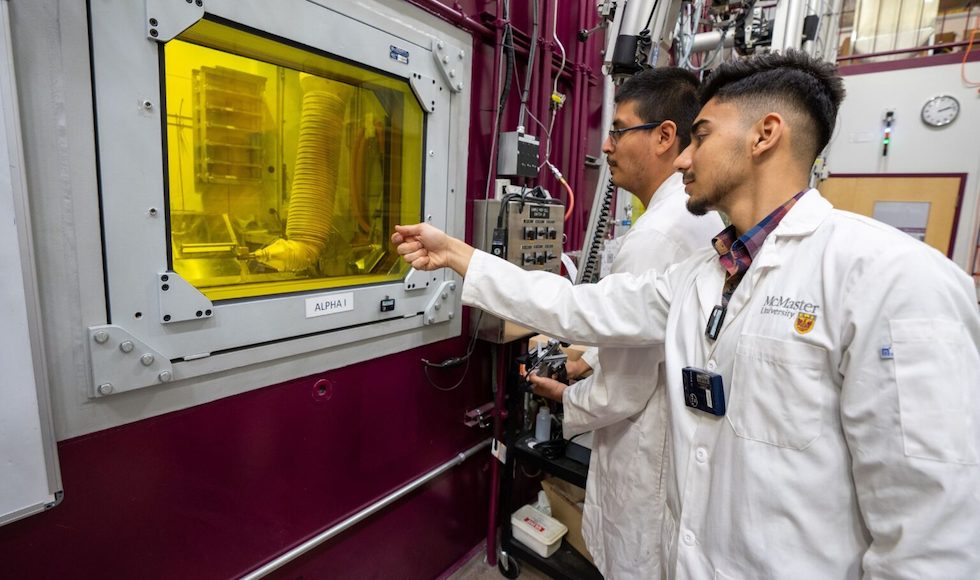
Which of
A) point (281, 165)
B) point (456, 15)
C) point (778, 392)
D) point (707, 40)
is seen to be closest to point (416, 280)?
point (281, 165)

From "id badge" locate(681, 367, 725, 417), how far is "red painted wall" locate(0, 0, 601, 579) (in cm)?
100

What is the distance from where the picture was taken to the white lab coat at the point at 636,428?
A: 1345mm

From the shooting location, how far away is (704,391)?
0.96 m

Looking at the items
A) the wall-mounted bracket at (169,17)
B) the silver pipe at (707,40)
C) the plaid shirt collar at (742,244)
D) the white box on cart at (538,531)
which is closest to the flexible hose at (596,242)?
the white box on cart at (538,531)

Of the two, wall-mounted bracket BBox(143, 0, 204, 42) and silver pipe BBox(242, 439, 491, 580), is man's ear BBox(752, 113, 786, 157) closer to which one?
wall-mounted bracket BBox(143, 0, 204, 42)

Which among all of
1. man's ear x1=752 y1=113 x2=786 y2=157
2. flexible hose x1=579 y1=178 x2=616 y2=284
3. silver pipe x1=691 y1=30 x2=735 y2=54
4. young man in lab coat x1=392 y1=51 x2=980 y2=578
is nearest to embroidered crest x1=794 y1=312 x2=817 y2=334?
young man in lab coat x1=392 y1=51 x2=980 y2=578

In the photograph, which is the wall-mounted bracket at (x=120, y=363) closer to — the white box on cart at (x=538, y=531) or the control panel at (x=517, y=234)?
the control panel at (x=517, y=234)

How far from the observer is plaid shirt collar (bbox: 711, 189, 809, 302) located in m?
0.98

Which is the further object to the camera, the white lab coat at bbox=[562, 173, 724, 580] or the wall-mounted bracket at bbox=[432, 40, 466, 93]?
the wall-mounted bracket at bbox=[432, 40, 466, 93]

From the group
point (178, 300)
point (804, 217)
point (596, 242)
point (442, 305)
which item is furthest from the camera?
point (596, 242)

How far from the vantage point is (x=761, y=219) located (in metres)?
1.01

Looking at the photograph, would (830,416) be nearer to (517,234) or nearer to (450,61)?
(517,234)

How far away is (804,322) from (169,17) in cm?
135

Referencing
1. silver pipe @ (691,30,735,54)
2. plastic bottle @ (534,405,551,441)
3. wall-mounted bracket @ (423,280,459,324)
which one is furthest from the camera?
silver pipe @ (691,30,735,54)
